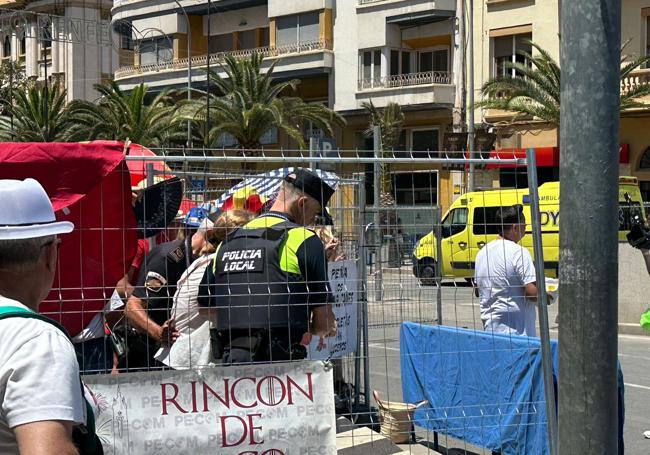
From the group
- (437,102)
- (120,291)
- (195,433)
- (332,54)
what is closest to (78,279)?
(120,291)

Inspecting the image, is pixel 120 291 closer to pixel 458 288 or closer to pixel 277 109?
pixel 458 288

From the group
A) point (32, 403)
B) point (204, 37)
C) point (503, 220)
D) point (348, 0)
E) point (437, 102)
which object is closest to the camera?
point (32, 403)

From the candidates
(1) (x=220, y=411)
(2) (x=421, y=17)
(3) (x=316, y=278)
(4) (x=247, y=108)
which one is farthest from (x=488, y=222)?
(2) (x=421, y=17)

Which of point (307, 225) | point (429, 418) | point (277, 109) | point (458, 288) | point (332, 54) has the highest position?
point (332, 54)

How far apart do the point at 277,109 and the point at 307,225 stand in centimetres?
2783

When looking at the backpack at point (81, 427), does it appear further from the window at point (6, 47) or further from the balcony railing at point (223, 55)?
the window at point (6, 47)

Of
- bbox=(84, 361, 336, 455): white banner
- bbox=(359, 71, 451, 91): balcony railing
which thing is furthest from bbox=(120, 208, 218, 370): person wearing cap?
bbox=(359, 71, 451, 91): balcony railing

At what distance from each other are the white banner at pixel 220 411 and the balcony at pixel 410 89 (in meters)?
31.4

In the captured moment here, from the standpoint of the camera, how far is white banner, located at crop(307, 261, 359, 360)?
264 inches

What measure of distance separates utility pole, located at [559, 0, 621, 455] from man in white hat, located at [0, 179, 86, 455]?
2293 millimetres

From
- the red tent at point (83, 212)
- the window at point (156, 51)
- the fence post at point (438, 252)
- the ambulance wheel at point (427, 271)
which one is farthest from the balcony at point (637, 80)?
Answer: the red tent at point (83, 212)

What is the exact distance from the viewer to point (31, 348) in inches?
76.9

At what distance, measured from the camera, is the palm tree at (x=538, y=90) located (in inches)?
1142

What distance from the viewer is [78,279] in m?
4.66
